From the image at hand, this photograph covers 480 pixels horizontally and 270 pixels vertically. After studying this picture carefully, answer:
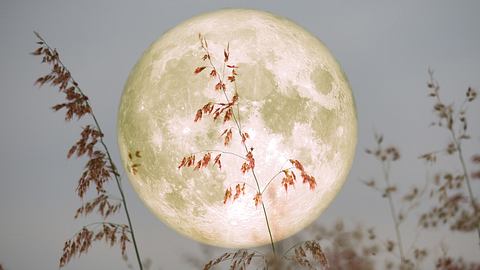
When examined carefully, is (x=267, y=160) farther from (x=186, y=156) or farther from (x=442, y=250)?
(x=442, y=250)

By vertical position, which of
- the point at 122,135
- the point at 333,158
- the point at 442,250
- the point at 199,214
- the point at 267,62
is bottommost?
the point at 442,250

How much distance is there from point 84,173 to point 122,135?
1.09 m

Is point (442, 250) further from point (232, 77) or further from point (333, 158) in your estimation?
→ point (232, 77)

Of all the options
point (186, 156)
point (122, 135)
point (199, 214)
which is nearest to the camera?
point (186, 156)

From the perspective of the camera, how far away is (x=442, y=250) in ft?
14.4

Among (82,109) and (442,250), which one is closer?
(82,109)

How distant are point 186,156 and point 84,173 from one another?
36.7 inches

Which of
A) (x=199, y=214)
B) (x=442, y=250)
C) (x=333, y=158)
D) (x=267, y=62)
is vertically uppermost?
(x=267, y=62)

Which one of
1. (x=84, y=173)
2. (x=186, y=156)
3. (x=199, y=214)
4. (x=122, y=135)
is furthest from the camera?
(x=122, y=135)

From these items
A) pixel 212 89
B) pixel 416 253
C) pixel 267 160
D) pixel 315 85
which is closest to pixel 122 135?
pixel 212 89

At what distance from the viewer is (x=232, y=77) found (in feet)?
13.4

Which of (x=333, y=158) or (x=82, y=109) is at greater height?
(x=82, y=109)

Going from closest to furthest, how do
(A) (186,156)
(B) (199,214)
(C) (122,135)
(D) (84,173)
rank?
1. (D) (84,173)
2. (A) (186,156)
3. (B) (199,214)
4. (C) (122,135)

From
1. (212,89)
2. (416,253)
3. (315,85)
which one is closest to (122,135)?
(212,89)
